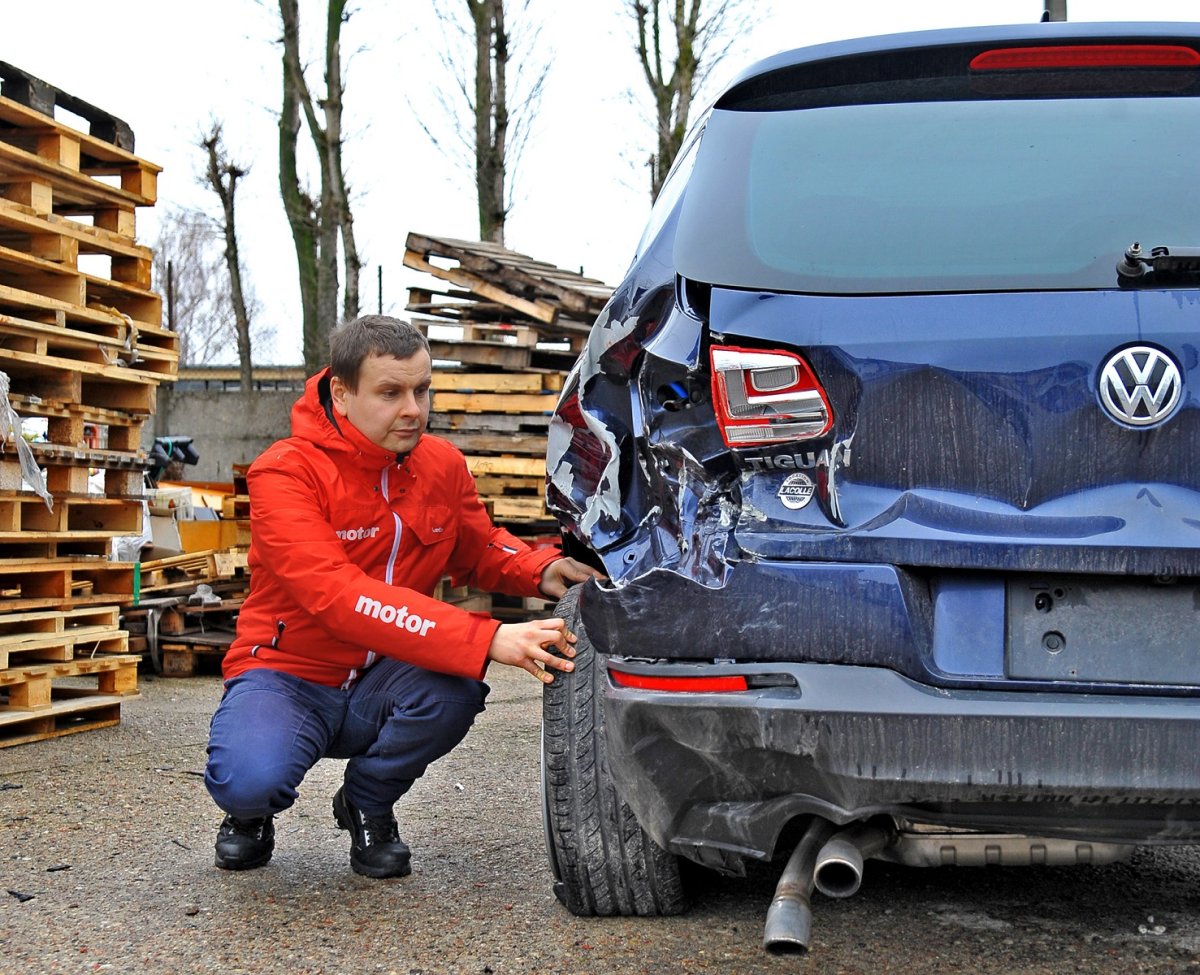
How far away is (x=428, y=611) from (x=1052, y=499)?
140 centimetres

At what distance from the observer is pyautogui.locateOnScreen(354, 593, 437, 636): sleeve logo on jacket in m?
2.90

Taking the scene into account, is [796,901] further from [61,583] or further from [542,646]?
[61,583]

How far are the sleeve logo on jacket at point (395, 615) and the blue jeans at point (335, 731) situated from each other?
0.95 feet

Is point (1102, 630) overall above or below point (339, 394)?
below

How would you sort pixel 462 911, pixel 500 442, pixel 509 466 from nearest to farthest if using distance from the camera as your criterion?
pixel 462 911 → pixel 509 466 → pixel 500 442

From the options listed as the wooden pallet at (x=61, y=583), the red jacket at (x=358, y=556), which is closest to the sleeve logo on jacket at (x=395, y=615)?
the red jacket at (x=358, y=556)

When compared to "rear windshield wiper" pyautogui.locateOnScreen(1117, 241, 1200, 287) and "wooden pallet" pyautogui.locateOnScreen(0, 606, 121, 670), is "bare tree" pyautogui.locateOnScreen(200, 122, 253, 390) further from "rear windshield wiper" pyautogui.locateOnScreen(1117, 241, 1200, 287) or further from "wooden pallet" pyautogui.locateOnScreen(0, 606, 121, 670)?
"rear windshield wiper" pyautogui.locateOnScreen(1117, 241, 1200, 287)

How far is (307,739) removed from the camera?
313 cm

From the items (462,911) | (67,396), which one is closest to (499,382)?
(67,396)

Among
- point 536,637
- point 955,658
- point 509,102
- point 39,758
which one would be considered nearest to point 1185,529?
point 955,658

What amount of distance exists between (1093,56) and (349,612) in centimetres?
184

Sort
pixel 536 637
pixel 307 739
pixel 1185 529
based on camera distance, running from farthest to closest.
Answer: pixel 307 739
pixel 536 637
pixel 1185 529

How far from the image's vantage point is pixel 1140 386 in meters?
2.00

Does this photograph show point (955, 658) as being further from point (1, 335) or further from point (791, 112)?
point (1, 335)
